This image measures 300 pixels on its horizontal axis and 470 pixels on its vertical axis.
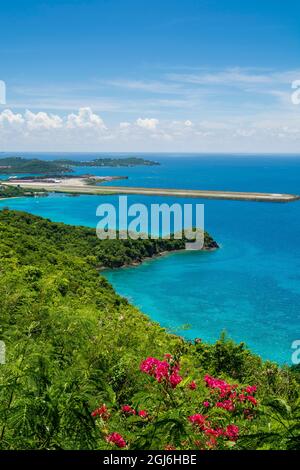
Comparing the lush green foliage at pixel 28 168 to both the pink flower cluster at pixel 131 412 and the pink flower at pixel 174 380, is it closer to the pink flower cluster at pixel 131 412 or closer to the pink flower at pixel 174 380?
the pink flower cluster at pixel 131 412

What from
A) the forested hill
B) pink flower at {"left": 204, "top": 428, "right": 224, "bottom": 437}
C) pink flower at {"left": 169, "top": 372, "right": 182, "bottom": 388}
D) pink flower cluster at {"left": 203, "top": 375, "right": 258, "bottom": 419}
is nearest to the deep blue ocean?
the forested hill

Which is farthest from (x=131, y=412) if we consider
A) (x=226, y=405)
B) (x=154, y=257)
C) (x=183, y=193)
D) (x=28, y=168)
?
(x=28, y=168)

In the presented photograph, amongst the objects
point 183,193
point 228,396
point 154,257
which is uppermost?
point 228,396

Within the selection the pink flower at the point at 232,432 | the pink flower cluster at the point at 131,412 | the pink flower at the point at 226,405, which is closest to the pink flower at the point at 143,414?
the pink flower cluster at the point at 131,412

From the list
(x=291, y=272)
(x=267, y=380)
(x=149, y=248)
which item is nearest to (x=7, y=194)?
(x=149, y=248)

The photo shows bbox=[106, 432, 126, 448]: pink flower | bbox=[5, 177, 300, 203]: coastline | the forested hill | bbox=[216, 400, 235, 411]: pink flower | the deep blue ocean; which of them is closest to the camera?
the forested hill

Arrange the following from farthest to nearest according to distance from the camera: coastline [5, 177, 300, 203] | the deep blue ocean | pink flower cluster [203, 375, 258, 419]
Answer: coastline [5, 177, 300, 203] < the deep blue ocean < pink flower cluster [203, 375, 258, 419]

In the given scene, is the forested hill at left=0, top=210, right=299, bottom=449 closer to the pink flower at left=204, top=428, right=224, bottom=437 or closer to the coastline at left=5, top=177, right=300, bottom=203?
the pink flower at left=204, top=428, right=224, bottom=437

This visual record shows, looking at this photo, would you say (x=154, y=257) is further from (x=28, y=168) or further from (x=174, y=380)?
(x=28, y=168)
